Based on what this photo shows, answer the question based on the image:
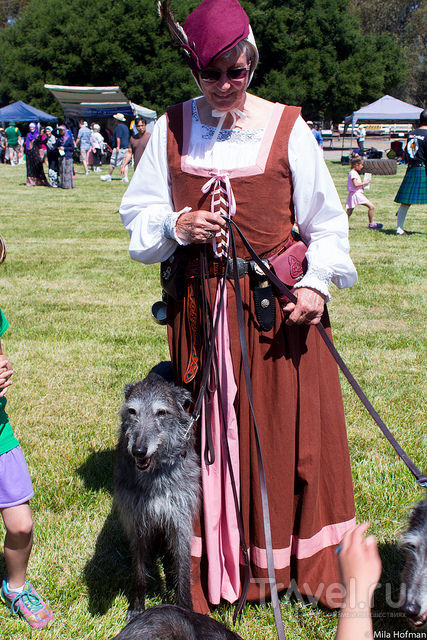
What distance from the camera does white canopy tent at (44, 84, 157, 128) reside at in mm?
30812

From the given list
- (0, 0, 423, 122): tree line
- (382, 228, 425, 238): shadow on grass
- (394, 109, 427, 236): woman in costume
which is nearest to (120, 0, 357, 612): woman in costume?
(394, 109, 427, 236): woman in costume

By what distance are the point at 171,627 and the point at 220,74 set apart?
2.15 metres

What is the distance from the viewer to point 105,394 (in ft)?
16.1

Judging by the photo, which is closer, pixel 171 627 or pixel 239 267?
pixel 171 627

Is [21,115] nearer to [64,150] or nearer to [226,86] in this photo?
[64,150]

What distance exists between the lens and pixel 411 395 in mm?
4840

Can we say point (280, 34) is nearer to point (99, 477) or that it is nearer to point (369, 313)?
point (369, 313)

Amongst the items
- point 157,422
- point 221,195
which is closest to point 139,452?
point 157,422

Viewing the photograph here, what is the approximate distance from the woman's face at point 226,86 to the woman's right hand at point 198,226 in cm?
50

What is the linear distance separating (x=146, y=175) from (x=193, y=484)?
4.87ft

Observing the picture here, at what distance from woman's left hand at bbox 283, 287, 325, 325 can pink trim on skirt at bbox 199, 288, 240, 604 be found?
32 cm

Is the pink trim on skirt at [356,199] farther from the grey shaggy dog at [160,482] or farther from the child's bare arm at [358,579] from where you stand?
the child's bare arm at [358,579]

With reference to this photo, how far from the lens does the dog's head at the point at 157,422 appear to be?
2.64 metres

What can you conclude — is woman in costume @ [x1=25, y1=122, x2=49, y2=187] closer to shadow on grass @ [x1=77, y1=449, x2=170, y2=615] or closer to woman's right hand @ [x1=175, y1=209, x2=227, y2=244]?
shadow on grass @ [x1=77, y1=449, x2=170, y2=615]
